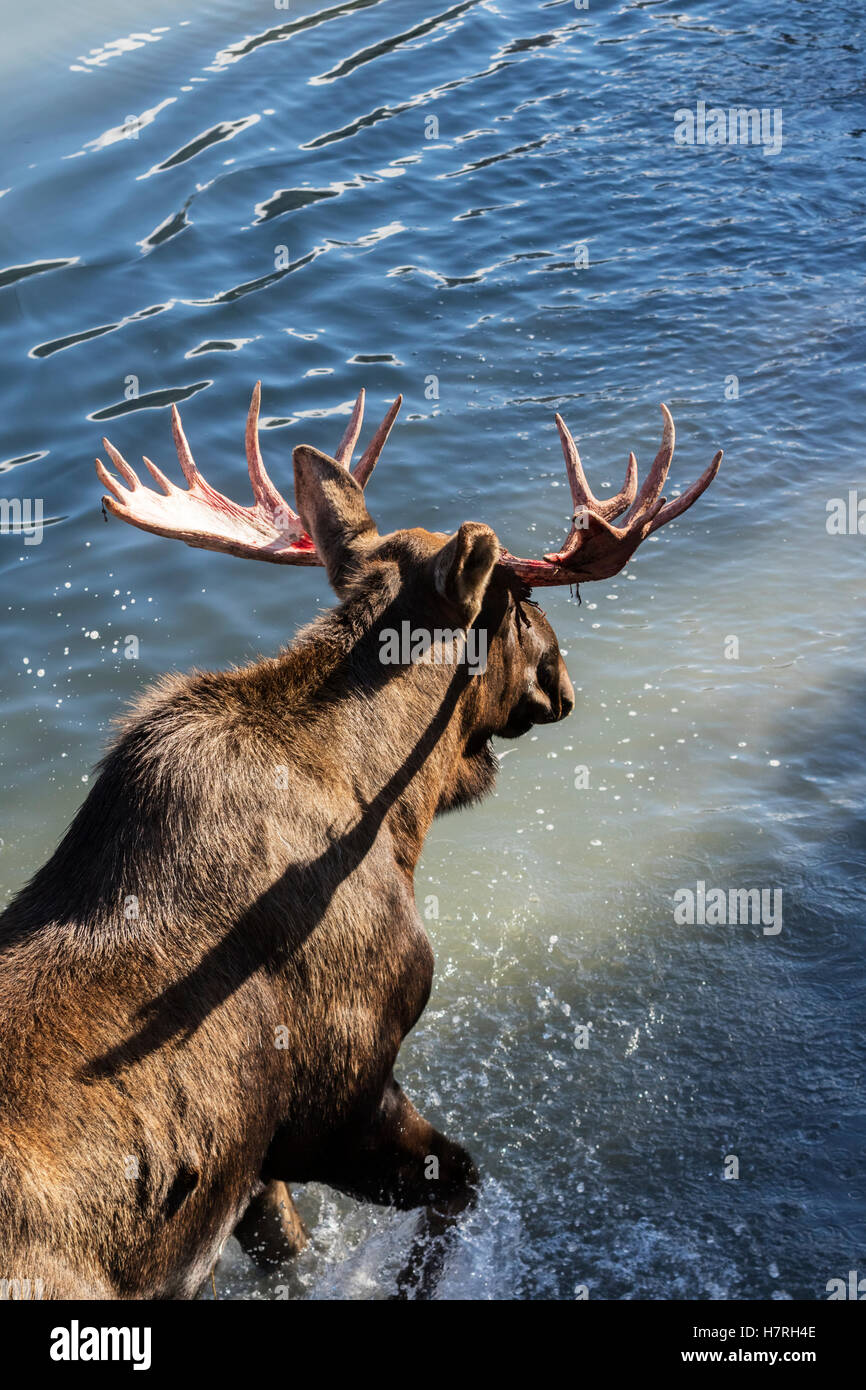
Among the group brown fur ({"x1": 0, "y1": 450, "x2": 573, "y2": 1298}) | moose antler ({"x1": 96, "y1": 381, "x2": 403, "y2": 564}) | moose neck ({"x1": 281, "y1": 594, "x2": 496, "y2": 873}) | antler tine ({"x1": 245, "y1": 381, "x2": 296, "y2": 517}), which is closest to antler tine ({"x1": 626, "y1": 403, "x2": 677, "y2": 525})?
brown fur ({"x1": 0, "y1": 450, "x2": 573, "y2": 1298})

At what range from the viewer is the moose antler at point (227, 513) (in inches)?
161

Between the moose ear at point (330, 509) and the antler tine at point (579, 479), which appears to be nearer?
the moose ear at point (330, 509)

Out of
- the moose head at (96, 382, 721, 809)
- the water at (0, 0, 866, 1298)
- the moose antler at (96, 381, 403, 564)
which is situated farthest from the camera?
the water at (0, 0, 866, 1298)

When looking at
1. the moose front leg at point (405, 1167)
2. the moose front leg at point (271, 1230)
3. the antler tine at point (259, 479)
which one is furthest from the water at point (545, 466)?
the antler tine at point (259, 479)

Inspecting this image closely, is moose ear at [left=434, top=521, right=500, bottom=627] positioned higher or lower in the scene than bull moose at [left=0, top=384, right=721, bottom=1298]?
higher

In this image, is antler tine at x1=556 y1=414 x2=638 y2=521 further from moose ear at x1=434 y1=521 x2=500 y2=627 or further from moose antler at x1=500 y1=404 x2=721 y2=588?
moose ear at x1=434 y1=521 x2=500 y2=627

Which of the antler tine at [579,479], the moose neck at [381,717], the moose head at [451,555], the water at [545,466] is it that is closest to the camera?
the moose neck at [381,717]

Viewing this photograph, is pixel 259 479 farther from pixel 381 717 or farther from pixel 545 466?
pixel 545 466

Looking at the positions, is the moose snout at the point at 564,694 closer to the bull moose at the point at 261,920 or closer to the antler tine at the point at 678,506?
the bull moose at the point at 261,920

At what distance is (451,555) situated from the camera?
3402mm

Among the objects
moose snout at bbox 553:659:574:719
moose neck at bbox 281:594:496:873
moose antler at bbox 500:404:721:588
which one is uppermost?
moose antler at bbox 500:404:721:588

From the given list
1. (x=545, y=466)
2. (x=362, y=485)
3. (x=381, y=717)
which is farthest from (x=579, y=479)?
(x=545, y=466)

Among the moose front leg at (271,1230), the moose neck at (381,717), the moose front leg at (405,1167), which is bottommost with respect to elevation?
the moose front leg at (271,1230)

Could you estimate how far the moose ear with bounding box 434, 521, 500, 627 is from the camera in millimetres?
3369
